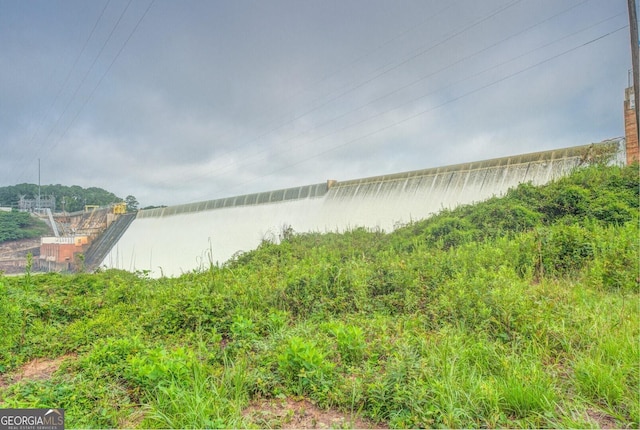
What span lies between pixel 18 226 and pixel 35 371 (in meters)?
8.63

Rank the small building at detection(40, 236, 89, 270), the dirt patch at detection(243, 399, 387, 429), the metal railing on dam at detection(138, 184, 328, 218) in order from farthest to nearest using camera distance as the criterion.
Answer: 1. the metal railing on dam at detection(138, 184, 328, 218)
2. the small building at detection(40, 236, 89, 270)
3. the dirt patch at detection(243, 399, 387, 429)

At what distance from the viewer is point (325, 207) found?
48.6 feet

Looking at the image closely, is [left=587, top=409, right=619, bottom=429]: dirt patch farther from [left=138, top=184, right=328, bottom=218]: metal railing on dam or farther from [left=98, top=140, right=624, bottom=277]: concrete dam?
[left=138, top=184, right=328, bottom=218]: metal railing on dam

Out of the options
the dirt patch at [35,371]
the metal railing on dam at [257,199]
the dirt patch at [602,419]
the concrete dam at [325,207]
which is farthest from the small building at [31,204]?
the dirt patch at [602,419]

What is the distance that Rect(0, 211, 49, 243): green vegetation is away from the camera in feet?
27.7

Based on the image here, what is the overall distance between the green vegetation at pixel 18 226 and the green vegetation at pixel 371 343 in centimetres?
505

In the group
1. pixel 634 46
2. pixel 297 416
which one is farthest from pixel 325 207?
pixel 297 416

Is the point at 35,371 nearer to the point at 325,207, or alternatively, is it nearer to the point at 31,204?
the point at 31,204

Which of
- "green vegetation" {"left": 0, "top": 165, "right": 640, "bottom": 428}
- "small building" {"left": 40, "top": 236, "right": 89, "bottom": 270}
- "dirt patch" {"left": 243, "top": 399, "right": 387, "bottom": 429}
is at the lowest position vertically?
"dirt patch" {"left": 243, "top": 399, "right": 387, "bottom": 429}

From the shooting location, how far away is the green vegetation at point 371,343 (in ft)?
5.76

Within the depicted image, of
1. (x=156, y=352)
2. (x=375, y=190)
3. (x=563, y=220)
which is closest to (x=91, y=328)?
(x=156, y=352)

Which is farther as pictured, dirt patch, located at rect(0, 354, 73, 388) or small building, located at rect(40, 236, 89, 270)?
small building, located at rect(40, 236, 89, 270)

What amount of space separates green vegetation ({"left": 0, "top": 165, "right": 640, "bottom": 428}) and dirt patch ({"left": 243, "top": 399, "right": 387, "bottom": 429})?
0.05 meters

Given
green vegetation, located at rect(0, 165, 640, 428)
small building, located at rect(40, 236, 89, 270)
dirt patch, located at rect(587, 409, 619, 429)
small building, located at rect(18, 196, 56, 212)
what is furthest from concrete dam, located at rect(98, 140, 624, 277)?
dirt patch, located at rect(587, 409, 619, 429)
